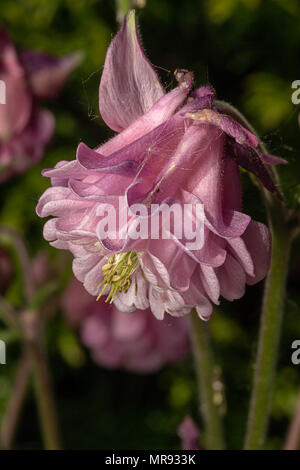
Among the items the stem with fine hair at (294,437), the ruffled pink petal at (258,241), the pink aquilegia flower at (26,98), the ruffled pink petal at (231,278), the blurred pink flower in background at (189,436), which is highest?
the pink aquilegia flower at (26,98)

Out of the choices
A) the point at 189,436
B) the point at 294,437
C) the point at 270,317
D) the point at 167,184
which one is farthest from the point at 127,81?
the point at 294,437

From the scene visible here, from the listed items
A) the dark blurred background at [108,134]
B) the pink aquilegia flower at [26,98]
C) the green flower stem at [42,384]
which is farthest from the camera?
the dark blurred background at [108,134]

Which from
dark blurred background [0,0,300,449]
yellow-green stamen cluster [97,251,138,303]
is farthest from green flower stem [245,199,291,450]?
dark blurred background [0,0,300,449]

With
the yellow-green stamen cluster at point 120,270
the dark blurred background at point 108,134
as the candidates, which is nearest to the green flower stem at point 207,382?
the yellow-green stamen cluster at point 120,270

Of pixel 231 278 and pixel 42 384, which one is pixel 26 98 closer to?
pixel 42 384

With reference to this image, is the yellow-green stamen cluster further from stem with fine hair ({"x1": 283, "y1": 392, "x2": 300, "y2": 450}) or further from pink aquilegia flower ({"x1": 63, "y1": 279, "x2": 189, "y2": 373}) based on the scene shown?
pink aquilegia flower ({"x1": 63, "y1": 279, "x2": 189, "y2": 373})

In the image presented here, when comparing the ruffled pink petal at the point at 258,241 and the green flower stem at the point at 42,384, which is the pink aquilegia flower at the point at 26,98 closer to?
the green flower stem at the point at 42,384
